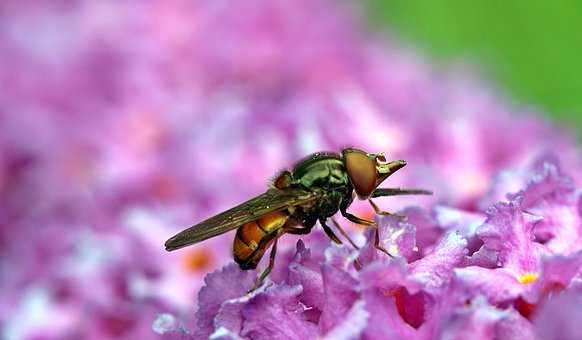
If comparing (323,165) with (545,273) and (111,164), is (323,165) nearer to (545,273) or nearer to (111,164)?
(545,273)

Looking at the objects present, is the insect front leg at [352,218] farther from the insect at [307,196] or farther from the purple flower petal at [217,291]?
the purple flower petal at [217,291]

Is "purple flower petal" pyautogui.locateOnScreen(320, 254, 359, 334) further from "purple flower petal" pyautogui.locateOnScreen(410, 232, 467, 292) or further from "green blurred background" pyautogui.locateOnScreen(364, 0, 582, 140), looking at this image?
"green blurred background" pyautogui.locateOnScreen(364, 0, 582, 140)

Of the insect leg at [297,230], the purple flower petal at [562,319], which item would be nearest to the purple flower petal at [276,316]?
the insect leg at [297,230]

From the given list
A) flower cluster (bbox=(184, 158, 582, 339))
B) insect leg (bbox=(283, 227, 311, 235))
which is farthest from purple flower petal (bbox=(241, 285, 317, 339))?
insect leg (bbox=(283, 227, 311, 235))

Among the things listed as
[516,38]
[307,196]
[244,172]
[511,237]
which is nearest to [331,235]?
[307,196]

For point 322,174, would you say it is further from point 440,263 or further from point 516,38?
point 516,38

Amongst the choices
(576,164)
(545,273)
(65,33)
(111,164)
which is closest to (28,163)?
(111,164)
